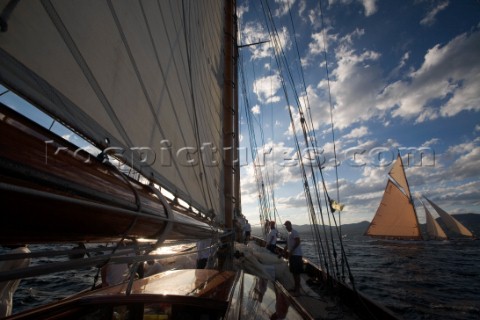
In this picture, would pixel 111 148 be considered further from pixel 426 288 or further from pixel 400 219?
pixel 400 219

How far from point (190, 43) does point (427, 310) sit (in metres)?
9.84

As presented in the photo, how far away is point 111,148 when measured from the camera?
128 centimetres

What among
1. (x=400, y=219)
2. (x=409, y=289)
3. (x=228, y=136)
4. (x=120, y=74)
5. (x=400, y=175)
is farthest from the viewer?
(x=400, y=175)

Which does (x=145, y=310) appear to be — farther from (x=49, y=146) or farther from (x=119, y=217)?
(x=49, y=146)

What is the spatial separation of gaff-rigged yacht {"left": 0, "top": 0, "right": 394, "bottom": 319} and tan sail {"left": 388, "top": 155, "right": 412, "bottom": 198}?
132ft

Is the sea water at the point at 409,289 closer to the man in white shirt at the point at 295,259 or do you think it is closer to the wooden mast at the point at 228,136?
the man in white shirt at the point at 295,259

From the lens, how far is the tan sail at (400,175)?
116 feet

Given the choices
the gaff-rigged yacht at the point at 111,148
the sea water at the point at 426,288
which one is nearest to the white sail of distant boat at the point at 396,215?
the sea water at the point at 426,288

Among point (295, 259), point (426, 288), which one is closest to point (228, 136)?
point (295, 259)

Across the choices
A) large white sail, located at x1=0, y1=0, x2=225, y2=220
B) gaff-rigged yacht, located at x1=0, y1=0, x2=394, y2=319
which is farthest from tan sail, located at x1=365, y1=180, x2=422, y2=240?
large white sail, located at x1=0, y1=0, x2=225, y2=220

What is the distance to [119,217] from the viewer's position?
984 millimetres

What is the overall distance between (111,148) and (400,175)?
1705 inches

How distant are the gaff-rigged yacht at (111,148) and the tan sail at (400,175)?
Answer: 40.3 metres

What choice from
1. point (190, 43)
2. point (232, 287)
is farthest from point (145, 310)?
point (190, 43)
